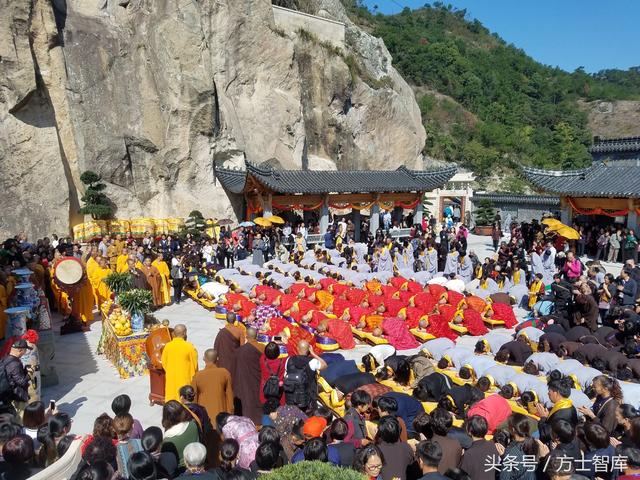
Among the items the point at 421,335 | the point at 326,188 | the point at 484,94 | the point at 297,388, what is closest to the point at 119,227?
the point at 326,188

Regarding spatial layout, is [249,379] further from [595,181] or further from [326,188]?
[595,181]

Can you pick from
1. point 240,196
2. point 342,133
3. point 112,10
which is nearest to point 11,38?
point 112,10

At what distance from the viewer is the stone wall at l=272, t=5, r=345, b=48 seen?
29.6m

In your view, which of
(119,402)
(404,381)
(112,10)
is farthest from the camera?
(112,10)

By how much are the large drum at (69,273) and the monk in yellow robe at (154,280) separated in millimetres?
2506

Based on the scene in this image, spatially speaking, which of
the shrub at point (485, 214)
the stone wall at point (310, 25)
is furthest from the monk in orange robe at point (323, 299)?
the stone wall at point (310, 25)

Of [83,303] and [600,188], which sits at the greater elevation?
[600,188]

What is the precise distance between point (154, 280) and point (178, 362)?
6390 mm

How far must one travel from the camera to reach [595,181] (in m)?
20.9

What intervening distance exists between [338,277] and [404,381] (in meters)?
6.98

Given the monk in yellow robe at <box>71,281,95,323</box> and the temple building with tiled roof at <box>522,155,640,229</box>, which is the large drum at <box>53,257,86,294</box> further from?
the temple building with tiled roof at <box>522,155,640,229</box>

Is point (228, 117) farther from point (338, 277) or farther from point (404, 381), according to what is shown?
point (404, 381)

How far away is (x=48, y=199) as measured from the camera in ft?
61.9

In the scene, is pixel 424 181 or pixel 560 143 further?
pixel 560 143
